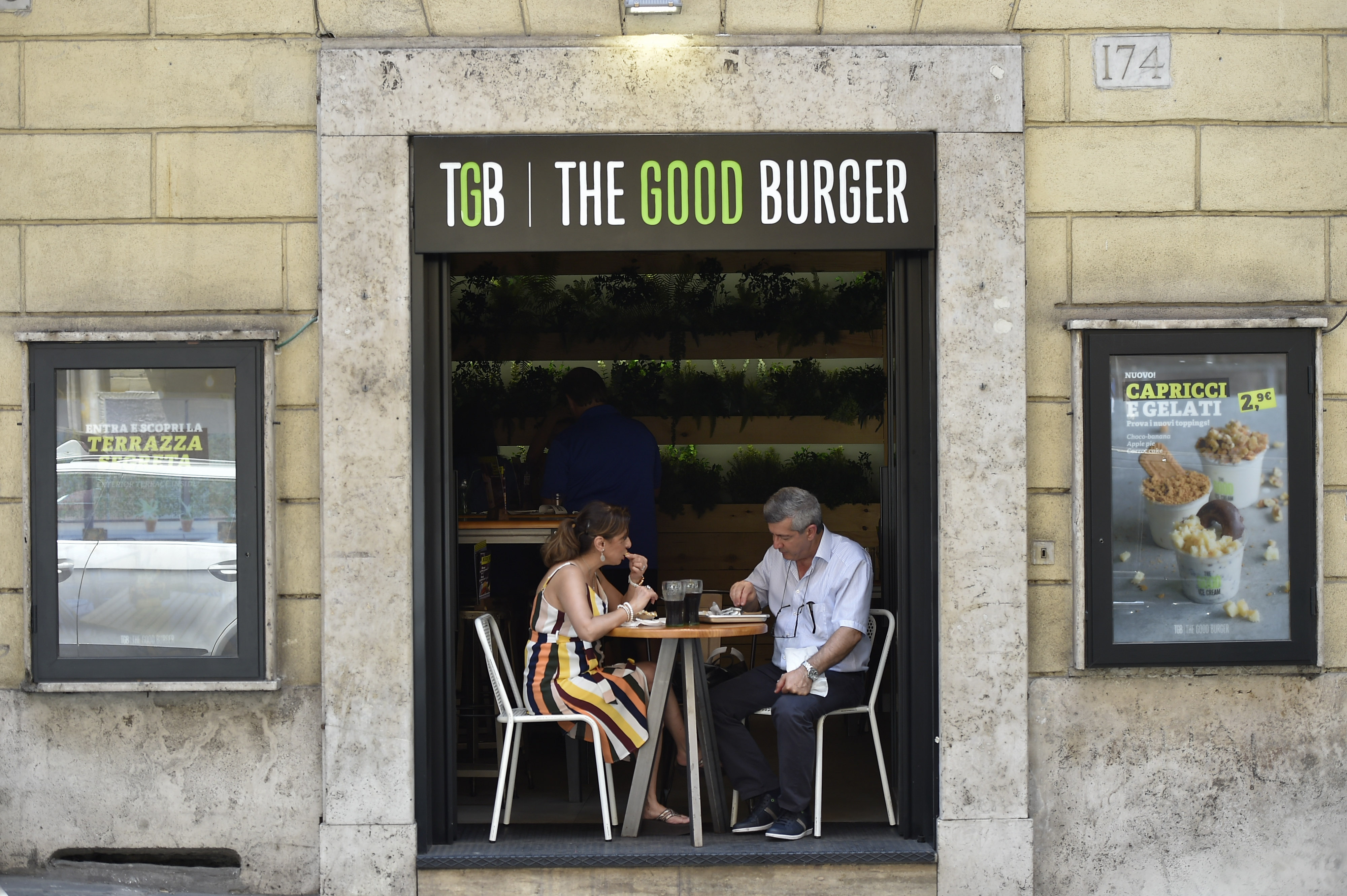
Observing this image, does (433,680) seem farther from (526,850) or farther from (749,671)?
(749,671)

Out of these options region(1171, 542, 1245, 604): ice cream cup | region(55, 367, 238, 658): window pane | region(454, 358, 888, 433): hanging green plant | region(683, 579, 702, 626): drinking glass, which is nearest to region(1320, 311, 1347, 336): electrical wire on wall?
region(1171, 542, 1245, 604): ice cream cup

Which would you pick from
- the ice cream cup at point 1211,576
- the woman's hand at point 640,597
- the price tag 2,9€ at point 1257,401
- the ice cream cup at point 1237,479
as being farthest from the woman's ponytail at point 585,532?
the price tag 2,9€ at point 1257,401

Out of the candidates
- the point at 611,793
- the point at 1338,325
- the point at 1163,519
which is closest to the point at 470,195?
the point at 611,793

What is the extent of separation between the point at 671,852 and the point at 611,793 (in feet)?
1.20

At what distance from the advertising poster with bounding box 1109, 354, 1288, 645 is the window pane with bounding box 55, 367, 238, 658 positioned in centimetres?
336

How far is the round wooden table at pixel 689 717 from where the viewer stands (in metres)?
4.41

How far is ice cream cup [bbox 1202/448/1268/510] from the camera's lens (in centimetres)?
437

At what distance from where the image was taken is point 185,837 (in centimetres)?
436

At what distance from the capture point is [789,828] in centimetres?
438

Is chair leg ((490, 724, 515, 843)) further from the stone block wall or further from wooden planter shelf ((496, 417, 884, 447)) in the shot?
wooden planter shelf ((496, 417, 884, 447))

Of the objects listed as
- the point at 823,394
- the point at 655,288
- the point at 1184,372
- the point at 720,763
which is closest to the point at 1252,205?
the point at 1184,372

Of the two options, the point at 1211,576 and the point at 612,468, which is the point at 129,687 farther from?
the point at 1211,576

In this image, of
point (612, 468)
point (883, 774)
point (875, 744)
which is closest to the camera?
point (883, 774)

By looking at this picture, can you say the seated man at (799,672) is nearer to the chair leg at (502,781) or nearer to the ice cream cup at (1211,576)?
the chair leg at (502,781)
